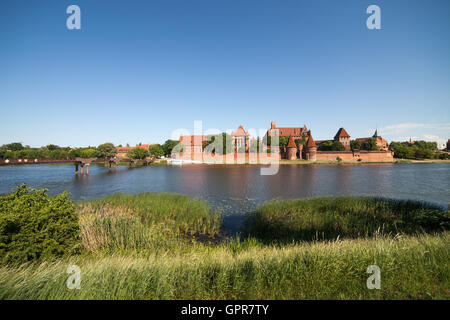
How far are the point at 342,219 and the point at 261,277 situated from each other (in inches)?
295

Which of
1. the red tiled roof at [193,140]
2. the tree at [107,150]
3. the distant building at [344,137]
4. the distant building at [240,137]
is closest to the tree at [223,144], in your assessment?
the distant building at [240,137]

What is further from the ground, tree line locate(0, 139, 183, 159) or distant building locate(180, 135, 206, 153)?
distant building locate(180, 135, 206, 153)

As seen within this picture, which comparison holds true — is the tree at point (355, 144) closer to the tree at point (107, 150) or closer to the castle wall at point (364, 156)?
the castle wall at point (364, 156)

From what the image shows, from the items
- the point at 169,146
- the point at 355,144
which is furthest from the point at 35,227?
the point at 355,144

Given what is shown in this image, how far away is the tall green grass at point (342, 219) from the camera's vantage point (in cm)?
835

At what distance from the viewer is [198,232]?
909 centimetres

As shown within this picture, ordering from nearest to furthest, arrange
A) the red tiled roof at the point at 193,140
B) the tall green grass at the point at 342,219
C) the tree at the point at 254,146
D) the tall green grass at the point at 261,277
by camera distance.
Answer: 1. the tall green grass at the point at 261,277
2. the tall green grass at the point at 342,219
3. the tree at the point at 254,146
4. the red tiled roof at the point at 193,140

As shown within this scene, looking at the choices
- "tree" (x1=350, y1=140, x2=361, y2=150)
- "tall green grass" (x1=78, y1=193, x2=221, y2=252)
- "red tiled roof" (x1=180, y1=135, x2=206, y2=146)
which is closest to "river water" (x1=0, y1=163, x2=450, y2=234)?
"tall green grass" (x1=78, y1=193, x2=221, y2=252)

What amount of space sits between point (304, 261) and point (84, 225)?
24.6 feet

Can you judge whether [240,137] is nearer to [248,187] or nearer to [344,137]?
[344,137]

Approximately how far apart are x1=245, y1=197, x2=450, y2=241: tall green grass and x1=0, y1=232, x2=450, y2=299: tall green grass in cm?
323

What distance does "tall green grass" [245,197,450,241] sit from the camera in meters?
8.35

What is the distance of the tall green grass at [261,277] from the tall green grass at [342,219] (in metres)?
3.23

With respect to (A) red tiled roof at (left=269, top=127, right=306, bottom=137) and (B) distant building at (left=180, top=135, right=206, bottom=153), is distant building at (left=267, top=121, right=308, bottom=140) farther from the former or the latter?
(B) distant building at (left=180, top=135, right=206, bottom=153)
